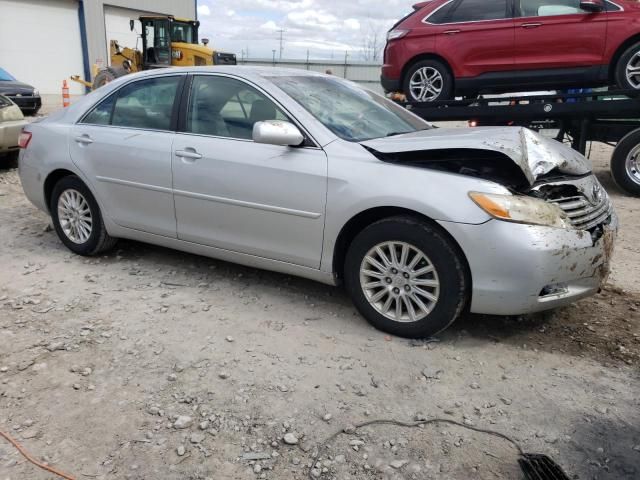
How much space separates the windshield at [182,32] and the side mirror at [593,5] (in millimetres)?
14966

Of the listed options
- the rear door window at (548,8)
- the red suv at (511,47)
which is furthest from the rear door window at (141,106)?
the rear door window at (548,8)

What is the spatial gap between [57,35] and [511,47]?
2686 cm

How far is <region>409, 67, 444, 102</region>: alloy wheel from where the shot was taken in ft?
26.8

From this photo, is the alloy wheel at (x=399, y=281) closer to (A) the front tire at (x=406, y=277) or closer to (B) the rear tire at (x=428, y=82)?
(A) the front tire at (x=406, y=277)

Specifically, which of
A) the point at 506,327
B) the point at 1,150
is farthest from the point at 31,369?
the point at 1,150

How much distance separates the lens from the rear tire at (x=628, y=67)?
7141 mm

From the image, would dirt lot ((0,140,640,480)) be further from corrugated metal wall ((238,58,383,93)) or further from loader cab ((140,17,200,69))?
corrugated metal wall ((238,58,383,93))

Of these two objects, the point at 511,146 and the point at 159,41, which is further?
the point at 159,41

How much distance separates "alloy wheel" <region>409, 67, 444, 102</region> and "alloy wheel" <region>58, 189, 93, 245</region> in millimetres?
5190

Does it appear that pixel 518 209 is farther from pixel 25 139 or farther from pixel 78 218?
pixel 25 139

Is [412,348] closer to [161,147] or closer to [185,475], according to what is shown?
[185,475]

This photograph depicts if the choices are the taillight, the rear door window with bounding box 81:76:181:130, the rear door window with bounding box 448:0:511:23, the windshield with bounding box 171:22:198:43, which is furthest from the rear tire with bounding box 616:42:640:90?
the windshield with bounding box 171:22:198:43

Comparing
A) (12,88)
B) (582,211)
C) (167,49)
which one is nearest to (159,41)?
(167,49)

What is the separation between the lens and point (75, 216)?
4.94 metres
